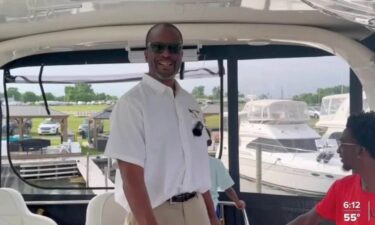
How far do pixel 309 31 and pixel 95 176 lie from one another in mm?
2200

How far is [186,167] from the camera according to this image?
2141 millimetres

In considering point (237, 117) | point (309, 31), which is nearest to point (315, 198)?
point (237, 117)

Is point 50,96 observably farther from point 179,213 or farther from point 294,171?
point 179,213

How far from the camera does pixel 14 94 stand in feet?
14.5

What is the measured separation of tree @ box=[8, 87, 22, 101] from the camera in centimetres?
441

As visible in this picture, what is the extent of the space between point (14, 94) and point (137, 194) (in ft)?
9.17

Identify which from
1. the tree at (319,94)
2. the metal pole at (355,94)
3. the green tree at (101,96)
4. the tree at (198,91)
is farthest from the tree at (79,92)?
the metal pole at (355,94)

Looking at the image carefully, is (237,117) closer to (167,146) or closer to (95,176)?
(95,176)

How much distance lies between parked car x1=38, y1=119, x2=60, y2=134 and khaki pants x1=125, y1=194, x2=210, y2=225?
2420 mm

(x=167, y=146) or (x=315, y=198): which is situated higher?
(x=167, y=146)

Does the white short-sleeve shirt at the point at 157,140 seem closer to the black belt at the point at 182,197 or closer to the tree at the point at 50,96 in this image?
the black belt at the point at 182,197

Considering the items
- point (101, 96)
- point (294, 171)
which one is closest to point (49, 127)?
point (101, 96)

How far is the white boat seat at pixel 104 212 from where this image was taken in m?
3.02

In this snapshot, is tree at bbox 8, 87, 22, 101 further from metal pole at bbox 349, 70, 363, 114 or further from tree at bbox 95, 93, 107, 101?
metal pole at bbox 349, 70, 363, 114
